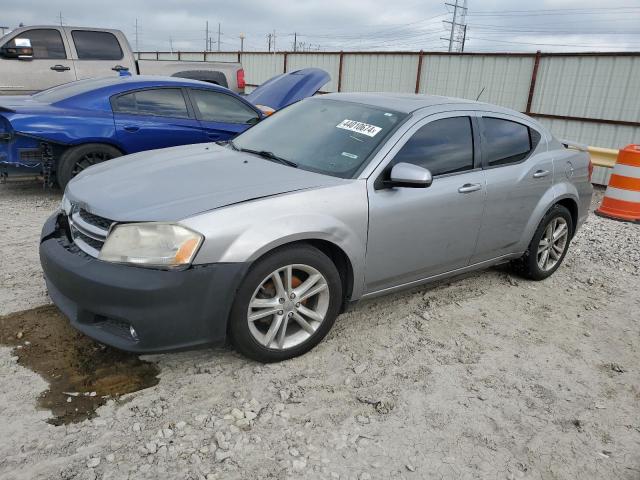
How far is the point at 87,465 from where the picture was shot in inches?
90.3

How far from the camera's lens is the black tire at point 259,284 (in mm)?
2850

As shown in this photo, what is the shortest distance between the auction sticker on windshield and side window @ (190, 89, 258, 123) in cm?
344

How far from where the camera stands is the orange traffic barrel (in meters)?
6.98

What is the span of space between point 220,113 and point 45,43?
3867 mm

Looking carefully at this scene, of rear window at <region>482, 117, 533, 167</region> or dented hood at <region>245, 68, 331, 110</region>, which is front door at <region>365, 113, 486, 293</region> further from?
dented hood at <region>245, 68, 331, 110</region>

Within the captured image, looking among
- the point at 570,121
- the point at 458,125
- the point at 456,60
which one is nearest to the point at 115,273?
the point at 458,125

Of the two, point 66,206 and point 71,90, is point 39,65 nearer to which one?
point 71,90

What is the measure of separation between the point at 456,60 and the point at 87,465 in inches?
499

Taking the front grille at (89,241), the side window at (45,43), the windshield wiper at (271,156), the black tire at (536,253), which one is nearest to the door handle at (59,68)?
the side window at (45,43)

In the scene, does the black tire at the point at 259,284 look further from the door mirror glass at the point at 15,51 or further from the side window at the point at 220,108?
the door mirror glass at the point at 15,51

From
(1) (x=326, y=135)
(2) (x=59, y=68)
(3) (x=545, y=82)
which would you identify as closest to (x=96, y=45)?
(2) (x=59, y=68)

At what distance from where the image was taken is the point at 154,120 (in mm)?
6305

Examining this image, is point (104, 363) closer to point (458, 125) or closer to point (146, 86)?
point (458, 125)

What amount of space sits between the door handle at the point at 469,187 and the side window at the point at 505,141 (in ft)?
0.92
